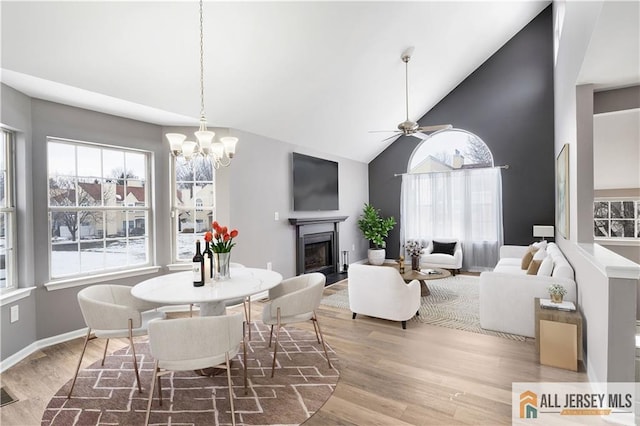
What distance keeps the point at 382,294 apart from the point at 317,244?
9.01ft

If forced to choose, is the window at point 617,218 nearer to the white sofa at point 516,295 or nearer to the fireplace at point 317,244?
the white sofa at point 516,295

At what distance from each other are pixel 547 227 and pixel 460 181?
1.75 m

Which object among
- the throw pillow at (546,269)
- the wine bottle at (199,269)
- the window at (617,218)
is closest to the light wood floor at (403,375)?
the throw pillow at (546,269)

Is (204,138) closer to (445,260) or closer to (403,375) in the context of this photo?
(403,375)

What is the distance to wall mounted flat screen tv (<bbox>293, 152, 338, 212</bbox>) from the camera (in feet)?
18.1

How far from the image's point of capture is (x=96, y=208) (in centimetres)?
364

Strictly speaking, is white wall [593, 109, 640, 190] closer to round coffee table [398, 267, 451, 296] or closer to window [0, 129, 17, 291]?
round coffee table [398, 267, 451, 296]

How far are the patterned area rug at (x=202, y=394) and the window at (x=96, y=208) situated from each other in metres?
1.29

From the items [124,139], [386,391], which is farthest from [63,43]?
[386,391]

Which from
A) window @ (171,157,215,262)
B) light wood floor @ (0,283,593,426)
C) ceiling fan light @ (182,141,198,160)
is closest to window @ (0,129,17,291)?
light wood floor @ (0,283,593,426)

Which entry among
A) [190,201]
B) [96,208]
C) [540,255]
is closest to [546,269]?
[540,255]

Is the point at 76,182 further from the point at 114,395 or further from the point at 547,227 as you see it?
the point at 547,227

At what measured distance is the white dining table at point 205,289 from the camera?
2.13m

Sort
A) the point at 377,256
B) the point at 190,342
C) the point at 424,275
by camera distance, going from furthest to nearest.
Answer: the point at 377,256 → the point at 424,275 → the point at 190,342
